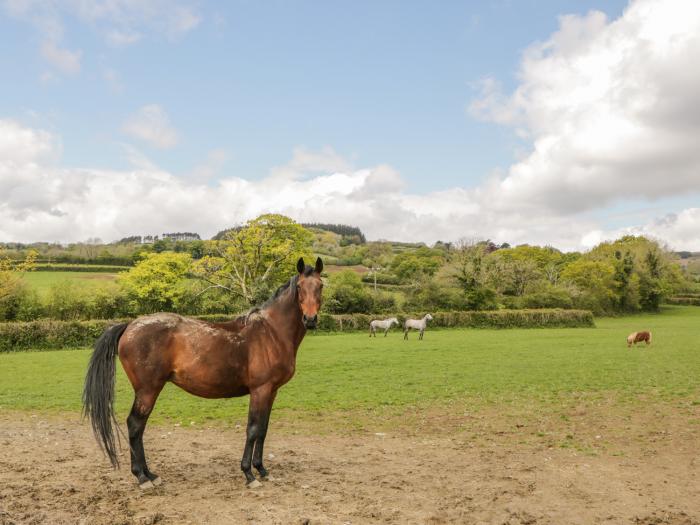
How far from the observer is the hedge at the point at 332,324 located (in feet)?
89.6

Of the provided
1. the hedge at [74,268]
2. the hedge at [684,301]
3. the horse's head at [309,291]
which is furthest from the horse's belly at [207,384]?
the hedge at [684,301]

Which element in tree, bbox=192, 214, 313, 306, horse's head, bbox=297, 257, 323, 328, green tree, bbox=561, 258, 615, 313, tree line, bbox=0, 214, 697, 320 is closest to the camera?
horse's head, bbox=297, 257, 323, 328

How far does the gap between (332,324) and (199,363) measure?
32.0 meters

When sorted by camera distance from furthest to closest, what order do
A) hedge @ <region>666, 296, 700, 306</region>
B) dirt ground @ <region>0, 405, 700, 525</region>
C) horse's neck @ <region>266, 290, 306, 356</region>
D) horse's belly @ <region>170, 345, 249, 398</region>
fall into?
1. hedge @ <region>666, 296, 700, 306</region>
2. horse's neck @ <region>266, 290, 306, 356</region>
3. horse's belly @ <region>170, 345, 249, 398</region>
4. dirt ground @ <region>0, 405, 700, 525</region>

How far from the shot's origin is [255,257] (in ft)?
133

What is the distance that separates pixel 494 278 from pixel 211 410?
170ft

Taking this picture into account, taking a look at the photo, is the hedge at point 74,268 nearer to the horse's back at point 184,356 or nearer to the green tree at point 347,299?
the green tree at point 347,299

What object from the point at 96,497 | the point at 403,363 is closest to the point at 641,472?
the point at 96,497

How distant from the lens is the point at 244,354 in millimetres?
5984

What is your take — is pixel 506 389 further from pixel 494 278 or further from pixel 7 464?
pixel 494 278

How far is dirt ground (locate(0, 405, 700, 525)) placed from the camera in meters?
4.98

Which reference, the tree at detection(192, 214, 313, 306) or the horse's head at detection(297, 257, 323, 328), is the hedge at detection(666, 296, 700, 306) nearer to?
the tree at detection(192, 214, 313, 306)

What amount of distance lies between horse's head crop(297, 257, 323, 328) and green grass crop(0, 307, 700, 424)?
5089 millimetres

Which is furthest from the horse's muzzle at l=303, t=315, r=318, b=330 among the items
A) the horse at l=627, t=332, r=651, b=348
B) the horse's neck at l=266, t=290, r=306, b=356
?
the horse at l=627, t=332, r=651, b=348
